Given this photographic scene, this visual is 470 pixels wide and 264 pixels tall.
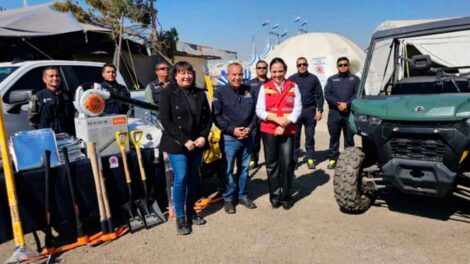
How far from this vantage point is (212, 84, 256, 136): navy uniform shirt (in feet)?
14.3

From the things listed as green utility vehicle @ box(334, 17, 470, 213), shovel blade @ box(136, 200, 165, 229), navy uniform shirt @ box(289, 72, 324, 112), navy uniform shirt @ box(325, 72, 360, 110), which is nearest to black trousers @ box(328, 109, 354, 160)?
navy uniform shirt @ box(325, 72, 360, 110)

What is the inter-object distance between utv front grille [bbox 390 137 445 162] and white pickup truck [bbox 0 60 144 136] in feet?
12.7

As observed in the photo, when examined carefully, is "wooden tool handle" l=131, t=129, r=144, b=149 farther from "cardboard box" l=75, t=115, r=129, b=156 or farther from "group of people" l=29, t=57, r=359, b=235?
"group of people" l=29, t=57, r=359, b=235

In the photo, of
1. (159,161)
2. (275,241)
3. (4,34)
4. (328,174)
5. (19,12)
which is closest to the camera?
(275,241)

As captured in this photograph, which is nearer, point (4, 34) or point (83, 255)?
point (83, 255)

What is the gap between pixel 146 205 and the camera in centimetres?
421

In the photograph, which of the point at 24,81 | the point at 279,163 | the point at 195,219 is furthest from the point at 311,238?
the point at 24,81

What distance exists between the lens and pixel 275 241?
12.1ft

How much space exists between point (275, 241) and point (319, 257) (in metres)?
0.50

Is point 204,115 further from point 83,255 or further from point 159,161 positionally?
point 83,255

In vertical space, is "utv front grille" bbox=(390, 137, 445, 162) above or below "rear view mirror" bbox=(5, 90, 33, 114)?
below

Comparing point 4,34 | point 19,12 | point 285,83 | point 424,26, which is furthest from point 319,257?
point 19,12

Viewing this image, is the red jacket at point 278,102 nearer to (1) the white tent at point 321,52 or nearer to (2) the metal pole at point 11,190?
(2) the metal pole at point 11,190

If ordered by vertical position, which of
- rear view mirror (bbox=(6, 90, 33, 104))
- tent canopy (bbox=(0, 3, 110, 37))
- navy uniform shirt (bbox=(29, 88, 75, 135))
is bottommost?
navy uniform shirt (bbox=(29, 88, 75, 135))
